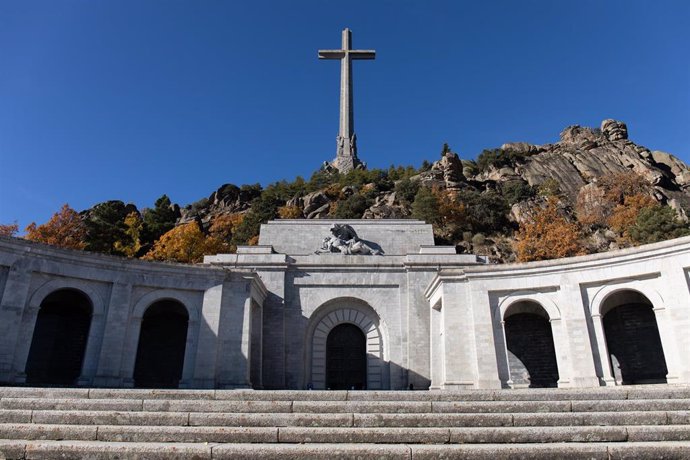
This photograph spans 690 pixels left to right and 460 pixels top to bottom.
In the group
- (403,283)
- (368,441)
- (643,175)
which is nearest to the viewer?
(368,441)

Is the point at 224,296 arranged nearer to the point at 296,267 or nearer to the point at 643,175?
the point at 296,267

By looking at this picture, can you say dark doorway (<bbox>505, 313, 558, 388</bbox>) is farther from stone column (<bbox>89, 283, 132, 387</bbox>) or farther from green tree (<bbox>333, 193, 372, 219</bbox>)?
green tree (<bbox>333, 193, 372, 219</bbox>)

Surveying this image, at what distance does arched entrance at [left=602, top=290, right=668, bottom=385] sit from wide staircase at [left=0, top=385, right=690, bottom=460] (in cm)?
1231

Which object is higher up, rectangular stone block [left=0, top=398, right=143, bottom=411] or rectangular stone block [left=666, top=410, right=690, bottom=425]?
rectangular stone block [left=0, top=398, right=143, bottom=411]

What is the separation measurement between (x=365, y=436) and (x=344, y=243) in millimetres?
20729

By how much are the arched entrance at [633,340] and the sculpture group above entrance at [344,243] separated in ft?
40.4

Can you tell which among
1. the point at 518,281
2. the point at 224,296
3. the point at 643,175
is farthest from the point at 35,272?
the point at 643,175

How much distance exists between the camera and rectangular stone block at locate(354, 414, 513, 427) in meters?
9.80

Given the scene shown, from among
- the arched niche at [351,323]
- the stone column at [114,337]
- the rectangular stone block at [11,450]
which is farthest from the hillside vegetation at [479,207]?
the rectangular stone block at [11,450]

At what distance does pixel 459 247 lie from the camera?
2317 inches

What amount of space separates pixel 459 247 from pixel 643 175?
35932 mm

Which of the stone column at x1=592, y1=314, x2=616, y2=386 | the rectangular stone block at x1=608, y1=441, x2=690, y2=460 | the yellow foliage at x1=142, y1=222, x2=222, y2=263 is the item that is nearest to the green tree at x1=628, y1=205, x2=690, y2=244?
the stone column at x1=592, y1=314, x2=616, y2=386

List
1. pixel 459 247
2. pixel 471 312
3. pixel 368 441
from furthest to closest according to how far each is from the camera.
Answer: pixel 459 247, pixel 471 312, pixel 368 441

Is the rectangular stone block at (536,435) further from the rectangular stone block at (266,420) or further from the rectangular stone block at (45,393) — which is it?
the rectangular stone block at (45,393)
